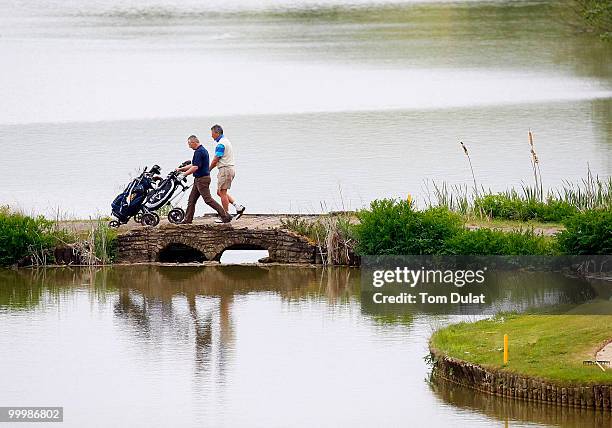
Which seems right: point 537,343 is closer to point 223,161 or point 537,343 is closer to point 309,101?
point 223,161

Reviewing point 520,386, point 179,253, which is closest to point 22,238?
point 179,253

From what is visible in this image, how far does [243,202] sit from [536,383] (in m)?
19.6

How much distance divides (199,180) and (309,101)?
32.0 metres

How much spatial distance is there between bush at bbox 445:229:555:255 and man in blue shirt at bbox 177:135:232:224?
4041 millimetres

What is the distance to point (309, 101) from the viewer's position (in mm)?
58781

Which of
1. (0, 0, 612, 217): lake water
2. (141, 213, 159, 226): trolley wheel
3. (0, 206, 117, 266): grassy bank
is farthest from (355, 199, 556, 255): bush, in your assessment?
(0, 0, 612, 217): lake water

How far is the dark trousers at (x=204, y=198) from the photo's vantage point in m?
26.8

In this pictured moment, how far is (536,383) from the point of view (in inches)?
692

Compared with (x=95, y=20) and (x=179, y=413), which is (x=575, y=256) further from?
(x=95, y=20)

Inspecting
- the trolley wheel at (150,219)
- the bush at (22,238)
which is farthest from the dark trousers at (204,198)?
the bush at (22,238)

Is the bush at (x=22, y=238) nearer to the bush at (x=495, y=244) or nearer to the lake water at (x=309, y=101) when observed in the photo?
the bush at (x=495, y=244)

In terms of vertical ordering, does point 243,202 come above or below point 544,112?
below

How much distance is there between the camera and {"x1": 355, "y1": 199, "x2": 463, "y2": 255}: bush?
25484mm

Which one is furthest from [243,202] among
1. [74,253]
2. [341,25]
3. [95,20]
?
[95,20]
